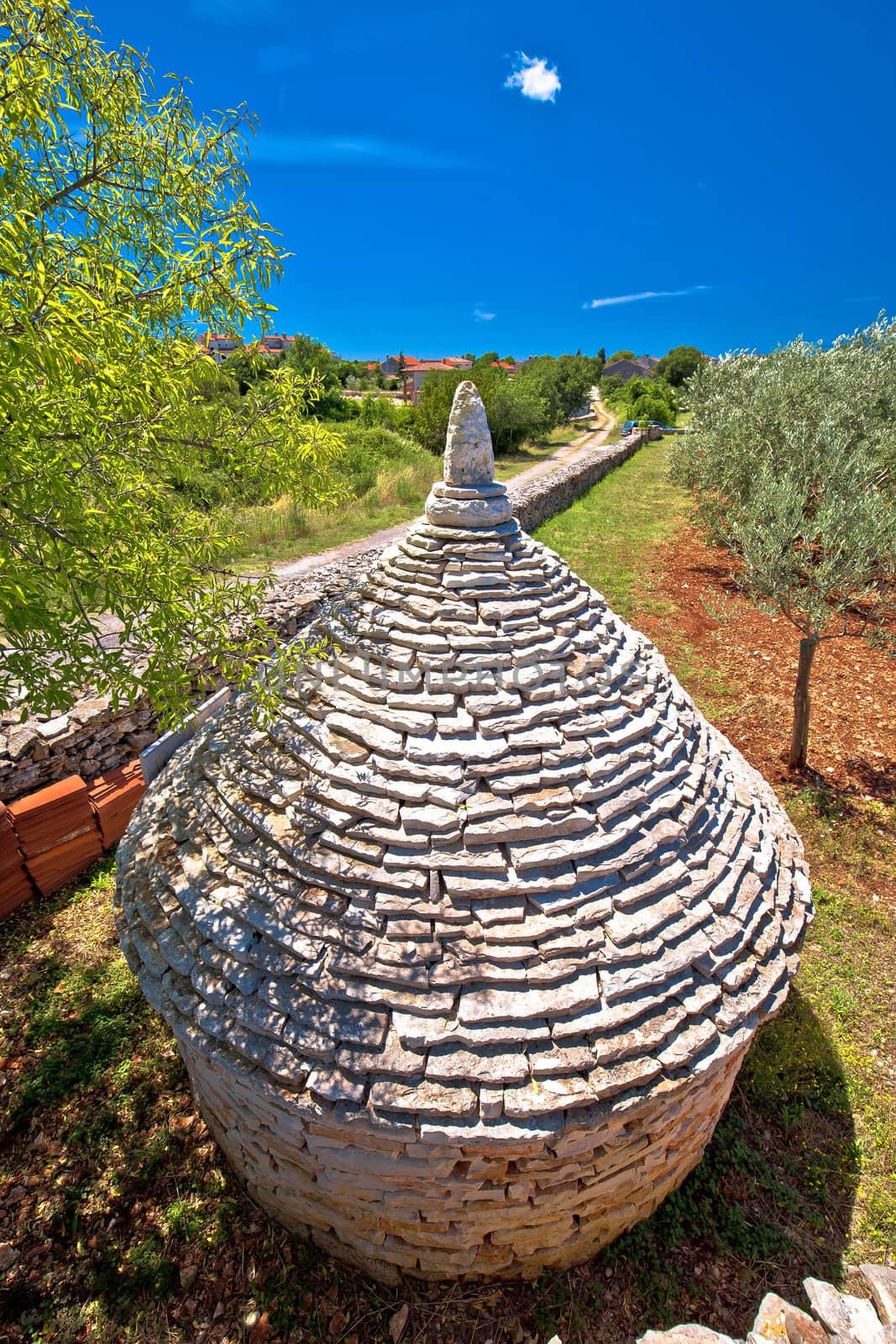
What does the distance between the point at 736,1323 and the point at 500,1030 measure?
2.85 meters

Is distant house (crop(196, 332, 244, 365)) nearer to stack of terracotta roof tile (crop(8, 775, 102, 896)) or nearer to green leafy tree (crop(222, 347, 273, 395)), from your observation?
green leafy tree (crop(222, 347, 273, 395))

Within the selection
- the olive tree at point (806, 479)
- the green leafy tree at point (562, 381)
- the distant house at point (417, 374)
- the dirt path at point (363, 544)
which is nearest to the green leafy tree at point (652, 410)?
the green leafy tree at point (562, 381)

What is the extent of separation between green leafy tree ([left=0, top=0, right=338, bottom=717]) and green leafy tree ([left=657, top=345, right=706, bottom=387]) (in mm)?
74299

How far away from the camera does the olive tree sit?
28.5 feet

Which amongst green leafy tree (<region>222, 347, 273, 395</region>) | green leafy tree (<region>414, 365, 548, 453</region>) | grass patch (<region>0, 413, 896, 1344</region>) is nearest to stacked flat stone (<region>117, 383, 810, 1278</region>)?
grass patch (<region>0, 413, 896, 1344</region>)

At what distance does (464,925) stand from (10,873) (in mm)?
5998

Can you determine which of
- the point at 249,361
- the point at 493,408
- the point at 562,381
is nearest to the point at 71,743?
the point at 249,361

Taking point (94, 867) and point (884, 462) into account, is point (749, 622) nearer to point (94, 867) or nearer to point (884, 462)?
point (884, 462)

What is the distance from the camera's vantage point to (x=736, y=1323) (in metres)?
3.98

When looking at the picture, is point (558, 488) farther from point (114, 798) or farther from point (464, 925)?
point (464, 925)

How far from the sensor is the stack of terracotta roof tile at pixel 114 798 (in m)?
7.63

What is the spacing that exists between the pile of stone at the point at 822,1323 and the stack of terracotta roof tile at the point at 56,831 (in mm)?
6985

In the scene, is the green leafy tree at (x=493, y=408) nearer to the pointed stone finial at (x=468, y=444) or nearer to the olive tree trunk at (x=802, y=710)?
the olive tree trunk at (x=802, y=710)

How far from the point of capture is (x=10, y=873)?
685cm
